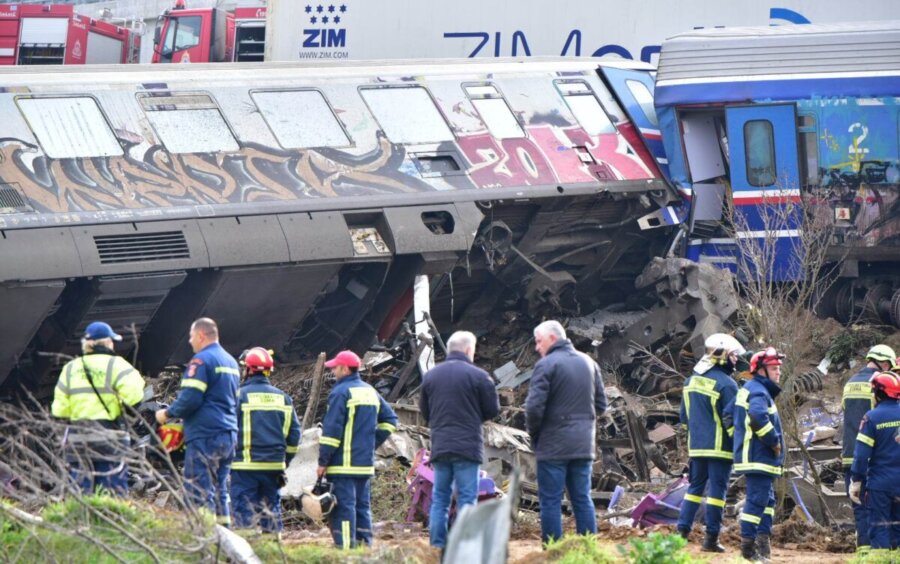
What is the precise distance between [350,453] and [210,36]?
2094cm

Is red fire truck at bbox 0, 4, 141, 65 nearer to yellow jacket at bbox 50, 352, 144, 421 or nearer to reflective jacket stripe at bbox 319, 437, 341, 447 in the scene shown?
yellow jacket at bbox 50, 352, 144, 421

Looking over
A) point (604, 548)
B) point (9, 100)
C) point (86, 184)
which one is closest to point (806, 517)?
point (604, 548)

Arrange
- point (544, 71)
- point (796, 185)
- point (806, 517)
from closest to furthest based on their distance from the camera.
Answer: point (806, 517) → point (796, 185) → point (544, 71)

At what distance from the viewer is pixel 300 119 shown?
16047 mm

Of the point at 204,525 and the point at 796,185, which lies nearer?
the point at 204,525

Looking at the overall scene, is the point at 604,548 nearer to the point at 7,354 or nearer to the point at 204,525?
the point at 204,525

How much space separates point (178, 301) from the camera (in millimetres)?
14773

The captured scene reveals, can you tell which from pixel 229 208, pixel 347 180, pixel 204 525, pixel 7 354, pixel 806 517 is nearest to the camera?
pixel 204 525

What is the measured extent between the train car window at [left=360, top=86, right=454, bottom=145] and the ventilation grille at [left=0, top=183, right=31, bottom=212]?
409 centimetres

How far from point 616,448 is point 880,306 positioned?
4.55 meters

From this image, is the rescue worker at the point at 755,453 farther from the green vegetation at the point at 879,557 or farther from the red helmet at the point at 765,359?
the green vegetation at the point at 879,557

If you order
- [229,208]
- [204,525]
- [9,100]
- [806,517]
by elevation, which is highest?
[9,100]

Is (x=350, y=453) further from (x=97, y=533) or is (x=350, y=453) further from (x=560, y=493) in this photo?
(x=97, y=533)

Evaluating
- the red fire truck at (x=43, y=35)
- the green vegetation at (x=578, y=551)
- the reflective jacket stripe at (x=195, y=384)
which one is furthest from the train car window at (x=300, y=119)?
the red fire truck at (x=43, y=35)
